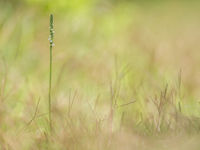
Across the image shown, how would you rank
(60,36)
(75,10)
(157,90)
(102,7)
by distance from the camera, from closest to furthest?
1. (157,90)
2. (60,36)
3. (75,10)
4. (102,7)

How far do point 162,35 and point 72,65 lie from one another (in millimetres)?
1369

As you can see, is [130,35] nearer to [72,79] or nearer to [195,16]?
[72,79]

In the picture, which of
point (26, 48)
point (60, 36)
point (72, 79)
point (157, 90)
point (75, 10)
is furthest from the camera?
point (75, 10)

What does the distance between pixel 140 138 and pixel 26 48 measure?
1321 millimetres

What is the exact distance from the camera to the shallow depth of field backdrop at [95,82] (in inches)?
37.2

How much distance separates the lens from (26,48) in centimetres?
208

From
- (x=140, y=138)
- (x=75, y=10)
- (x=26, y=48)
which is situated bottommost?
(x=140, y=138)

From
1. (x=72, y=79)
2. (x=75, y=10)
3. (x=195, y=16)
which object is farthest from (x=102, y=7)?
(x=195, y=16)

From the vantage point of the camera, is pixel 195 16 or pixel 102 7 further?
pixel 195 16

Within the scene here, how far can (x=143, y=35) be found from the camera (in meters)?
2.81

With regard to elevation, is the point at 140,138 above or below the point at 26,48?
below

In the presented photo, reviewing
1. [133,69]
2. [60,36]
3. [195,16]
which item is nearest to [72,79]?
[133,69]

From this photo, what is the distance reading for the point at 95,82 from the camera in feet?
5.69

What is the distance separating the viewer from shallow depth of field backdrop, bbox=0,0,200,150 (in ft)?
3.10
